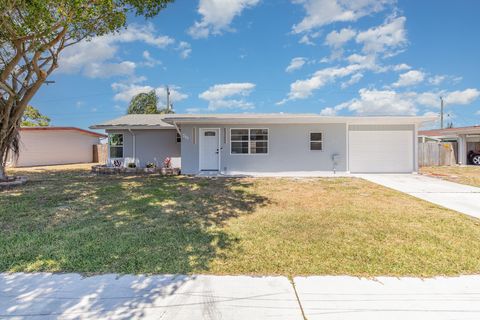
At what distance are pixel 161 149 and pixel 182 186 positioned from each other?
5961 mm

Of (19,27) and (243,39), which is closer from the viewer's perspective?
(19,27)

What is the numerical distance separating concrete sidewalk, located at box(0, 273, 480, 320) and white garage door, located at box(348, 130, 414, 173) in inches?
408

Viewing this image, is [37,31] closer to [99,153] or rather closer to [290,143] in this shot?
[290,143]

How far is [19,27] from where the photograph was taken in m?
7.83

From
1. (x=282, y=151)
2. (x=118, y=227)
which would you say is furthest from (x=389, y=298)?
(x=282, y=151)

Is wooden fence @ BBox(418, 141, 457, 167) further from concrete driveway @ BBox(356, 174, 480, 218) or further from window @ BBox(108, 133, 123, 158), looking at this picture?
window @ BBox(108, 133, 123, 158)

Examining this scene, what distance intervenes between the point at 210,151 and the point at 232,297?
9939mm

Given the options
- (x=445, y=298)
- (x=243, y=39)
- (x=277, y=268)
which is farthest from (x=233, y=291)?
(x=243, y=39)

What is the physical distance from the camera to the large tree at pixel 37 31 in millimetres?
7109

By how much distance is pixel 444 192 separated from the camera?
322 inches

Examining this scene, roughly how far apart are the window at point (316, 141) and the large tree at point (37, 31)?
8062 mm

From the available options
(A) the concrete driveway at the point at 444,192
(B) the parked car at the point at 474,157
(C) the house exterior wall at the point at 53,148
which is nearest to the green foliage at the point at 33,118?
(C) the house exterior wall at the point at 53,148

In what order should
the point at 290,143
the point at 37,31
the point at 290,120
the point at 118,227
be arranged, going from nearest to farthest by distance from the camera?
the point at 118,227, the point at 37,31, the point at 290,120, the point at 290,143

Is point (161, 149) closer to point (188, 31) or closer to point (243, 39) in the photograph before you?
point (188, 31)
